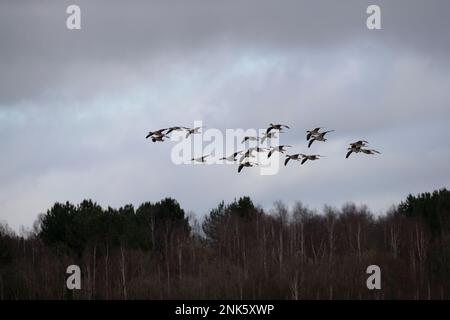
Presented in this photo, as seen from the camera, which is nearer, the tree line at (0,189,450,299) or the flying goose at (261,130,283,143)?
the flying goose at (261,130,283,143)

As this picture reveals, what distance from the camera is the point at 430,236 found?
249ft

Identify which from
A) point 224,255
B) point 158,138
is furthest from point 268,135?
point 224,255

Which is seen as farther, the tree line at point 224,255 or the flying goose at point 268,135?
the tree line at point 224,255

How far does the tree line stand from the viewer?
6400 cm

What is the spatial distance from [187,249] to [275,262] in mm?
8810

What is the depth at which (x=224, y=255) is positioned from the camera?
7831cm

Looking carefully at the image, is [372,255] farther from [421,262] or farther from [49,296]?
[49,296]

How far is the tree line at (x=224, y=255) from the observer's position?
6400 centimetres

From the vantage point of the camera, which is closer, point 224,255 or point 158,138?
point 158,138

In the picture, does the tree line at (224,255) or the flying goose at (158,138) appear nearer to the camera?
the flying goose at (158,138)

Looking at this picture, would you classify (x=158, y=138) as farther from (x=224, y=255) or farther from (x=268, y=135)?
(x=224, y=255)

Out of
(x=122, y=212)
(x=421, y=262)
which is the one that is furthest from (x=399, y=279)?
(x=122, y=212)

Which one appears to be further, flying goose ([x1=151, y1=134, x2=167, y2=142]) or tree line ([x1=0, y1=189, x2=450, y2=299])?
tree line ([x1=0, y1=189, x2=450, y2=299])
